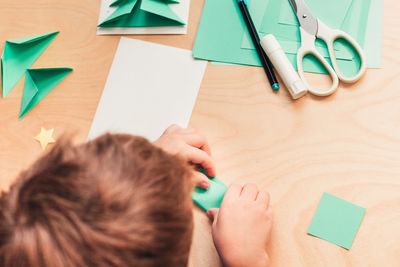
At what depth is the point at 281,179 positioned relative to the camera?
54 cm

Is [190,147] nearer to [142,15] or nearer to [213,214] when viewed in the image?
[213,214]

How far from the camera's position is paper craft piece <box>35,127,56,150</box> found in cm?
63

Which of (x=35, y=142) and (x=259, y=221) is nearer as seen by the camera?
(x=259, y=221)

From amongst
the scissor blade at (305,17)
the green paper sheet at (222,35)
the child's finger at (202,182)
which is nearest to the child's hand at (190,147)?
the child's finger at (202,182)

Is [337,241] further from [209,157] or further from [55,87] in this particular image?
[55,87]

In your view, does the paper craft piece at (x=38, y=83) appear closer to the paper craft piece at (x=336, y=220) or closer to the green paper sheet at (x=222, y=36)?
the green paper sheet at (x=222, y=36)

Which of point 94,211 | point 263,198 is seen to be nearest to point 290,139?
point 263,198

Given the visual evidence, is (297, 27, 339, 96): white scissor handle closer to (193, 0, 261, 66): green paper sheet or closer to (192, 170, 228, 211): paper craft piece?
(193, 0, 261, 66): green paper sheet

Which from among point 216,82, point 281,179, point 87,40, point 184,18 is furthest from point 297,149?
point 87,40

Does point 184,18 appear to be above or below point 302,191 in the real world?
above

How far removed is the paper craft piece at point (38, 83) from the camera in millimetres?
646

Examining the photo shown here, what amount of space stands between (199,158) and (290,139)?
0.14m

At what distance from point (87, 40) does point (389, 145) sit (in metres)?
0.54

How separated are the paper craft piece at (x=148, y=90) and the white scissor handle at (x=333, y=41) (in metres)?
0.19
